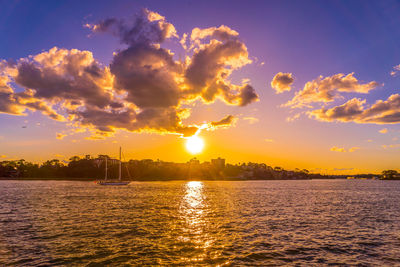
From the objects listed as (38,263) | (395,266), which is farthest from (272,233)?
(38,263)

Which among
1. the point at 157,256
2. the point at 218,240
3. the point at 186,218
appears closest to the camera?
the point at 157,256

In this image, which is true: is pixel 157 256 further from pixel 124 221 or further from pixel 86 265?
pixel 124 221

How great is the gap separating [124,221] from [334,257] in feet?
110

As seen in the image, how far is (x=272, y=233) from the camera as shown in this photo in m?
36.7

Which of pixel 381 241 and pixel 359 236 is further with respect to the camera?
pixel 359 236

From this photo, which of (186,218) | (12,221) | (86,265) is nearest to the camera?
(86,265)

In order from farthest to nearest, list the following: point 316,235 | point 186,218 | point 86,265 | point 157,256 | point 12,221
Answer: point 186,218 → point 12,221 → point 316,235 → point 157,256 → point 86,265

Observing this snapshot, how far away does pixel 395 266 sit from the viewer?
2406 cm

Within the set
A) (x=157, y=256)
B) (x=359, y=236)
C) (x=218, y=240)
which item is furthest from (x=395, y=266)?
(x=157, y=256)

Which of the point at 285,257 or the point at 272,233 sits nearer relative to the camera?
the point at 285,257

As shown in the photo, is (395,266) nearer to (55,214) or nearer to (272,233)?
(272,233)

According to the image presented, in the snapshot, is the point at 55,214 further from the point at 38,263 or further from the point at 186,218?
the point at 38,263

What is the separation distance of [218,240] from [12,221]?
37120 mm

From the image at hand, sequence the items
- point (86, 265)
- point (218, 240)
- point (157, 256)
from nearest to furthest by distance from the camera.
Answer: point (86, 265) → point (157, 256) → point (218, 240)
